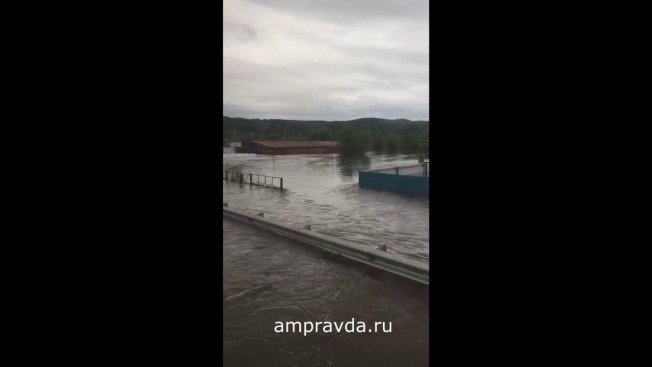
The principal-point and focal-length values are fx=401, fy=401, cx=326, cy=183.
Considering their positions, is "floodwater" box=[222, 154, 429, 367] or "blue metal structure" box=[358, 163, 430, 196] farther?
"blue metal structure" box=[358, 163, 430, 196]

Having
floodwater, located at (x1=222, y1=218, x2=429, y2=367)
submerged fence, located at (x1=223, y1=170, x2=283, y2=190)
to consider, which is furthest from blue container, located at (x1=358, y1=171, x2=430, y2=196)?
floodwater, located at (x1=222, y1=218, x2=429, y2=367)

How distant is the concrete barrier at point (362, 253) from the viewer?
217 inches

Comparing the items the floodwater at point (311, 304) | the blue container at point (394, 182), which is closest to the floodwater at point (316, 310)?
the floodwater at point (311, 304)

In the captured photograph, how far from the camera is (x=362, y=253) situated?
6469mm

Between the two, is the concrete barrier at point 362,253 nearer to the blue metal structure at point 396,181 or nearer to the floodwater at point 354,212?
the floodwater at point 354,212

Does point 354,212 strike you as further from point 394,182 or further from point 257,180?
point 257,180

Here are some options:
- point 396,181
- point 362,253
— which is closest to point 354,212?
point 396,181

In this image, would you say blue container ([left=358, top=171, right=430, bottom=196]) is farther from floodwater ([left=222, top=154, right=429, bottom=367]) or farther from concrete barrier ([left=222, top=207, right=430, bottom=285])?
concrete barrier ([left=222, top=207, right=430, bottom=285])

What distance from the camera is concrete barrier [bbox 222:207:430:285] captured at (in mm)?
5520

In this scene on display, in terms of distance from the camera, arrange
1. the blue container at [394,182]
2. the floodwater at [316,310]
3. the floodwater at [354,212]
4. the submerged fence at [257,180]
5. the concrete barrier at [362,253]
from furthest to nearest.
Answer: the submerged fence at [257,180] < the blue container at [394,182] < the floodwater at [354,212] < the concrete barrier at [362,253] < the floodwater at [316,310]

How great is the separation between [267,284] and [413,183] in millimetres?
12665

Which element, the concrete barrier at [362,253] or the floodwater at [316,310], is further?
the concrete barrier at [362,253]

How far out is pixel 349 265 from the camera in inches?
252
